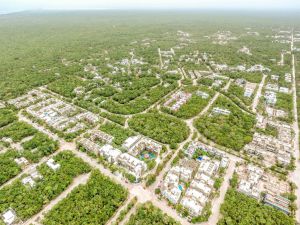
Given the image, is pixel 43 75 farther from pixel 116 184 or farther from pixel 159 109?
pixel 116 184

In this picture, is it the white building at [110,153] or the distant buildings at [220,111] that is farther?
the distant buildings at [220,111]

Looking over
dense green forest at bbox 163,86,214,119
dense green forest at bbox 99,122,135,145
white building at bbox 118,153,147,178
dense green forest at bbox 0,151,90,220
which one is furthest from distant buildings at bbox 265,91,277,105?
dense green forest at bbox 0,151,90,220

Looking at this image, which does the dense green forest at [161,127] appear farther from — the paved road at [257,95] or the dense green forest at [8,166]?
the dense green forest at [8,166]

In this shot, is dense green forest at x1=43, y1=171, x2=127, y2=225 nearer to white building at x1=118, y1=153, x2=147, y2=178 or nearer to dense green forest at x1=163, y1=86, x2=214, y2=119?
white building at x1=118, y1=153, x2=147, y2=178

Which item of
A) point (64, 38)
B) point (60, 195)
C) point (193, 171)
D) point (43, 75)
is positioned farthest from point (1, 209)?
point (64, 38)

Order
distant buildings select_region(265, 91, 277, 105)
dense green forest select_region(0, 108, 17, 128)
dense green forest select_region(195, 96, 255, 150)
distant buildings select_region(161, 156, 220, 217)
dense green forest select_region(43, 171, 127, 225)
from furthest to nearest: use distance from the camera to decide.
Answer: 1. distant buildings select_region(265, 91, 277, 105)
2. dense green forest select_region(0, 108, 17, 128)
3. dense green forest select_region(195, 96, 255, 150)
4. distant buildings select_region(161, 156, 220, 217)
5. dense green forest select_region(43, 171, 127, 225)

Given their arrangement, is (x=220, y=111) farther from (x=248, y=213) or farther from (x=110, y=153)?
(x=110, y=153)

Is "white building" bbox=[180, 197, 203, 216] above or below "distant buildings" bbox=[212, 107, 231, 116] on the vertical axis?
below

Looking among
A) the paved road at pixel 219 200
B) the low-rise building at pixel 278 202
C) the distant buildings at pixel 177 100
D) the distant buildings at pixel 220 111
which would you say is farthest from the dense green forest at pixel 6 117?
the low-rise building at pixel 278 202
